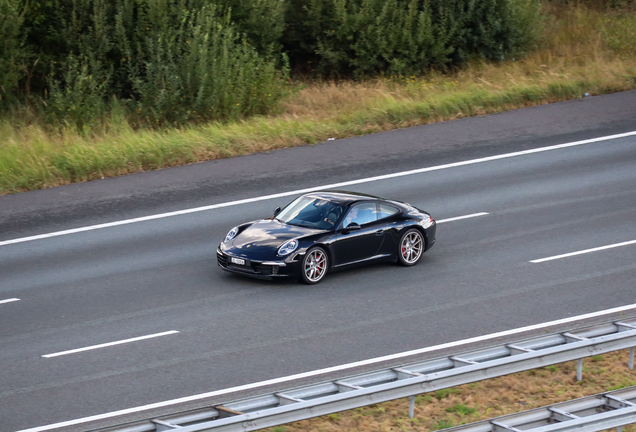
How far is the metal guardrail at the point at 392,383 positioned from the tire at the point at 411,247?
516cm

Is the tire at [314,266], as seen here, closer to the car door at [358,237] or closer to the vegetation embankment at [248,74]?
the car door at [358,237]

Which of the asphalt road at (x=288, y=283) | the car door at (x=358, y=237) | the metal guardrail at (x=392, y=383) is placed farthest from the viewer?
the car door at (x=358, y=237)

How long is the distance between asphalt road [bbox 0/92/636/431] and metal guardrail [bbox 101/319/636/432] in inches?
77.0

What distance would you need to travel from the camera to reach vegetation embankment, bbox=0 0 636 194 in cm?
2070

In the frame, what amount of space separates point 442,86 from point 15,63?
1204 centimetres

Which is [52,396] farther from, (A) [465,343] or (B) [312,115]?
(B) [312,115]

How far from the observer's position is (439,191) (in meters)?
18.1

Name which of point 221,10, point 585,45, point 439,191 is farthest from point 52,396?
point 585,45

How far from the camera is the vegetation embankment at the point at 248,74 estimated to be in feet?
67.9

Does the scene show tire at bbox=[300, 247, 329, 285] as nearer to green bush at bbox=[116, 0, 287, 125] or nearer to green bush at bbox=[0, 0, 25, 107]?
green bush at bbox=[116, 0, 287, 125]

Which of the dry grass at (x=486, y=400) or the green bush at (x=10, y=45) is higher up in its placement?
the green bush at (x=10, y=45)

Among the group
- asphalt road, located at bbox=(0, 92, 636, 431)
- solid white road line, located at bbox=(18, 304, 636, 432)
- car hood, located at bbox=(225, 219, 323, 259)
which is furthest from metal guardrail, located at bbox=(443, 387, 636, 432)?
car hood, located at bbox=(225, 219, 323, 259)

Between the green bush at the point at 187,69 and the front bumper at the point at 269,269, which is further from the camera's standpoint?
the green bush at the point at 187,69

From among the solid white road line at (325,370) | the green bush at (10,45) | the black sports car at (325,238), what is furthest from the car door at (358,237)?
the green bush at (10,45)
